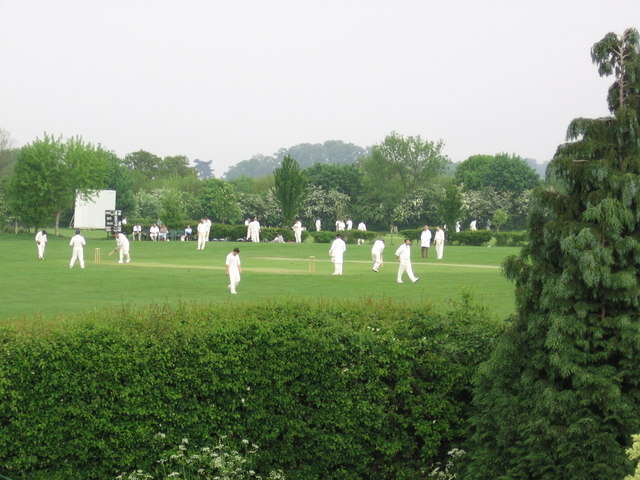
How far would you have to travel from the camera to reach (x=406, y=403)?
9.72m

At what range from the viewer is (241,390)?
9.46m

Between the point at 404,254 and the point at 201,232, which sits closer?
the point at 404,254

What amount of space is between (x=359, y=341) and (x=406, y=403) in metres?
0.93

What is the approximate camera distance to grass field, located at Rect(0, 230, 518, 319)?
22644 mm

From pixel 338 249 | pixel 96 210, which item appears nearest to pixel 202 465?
pixel 338 249

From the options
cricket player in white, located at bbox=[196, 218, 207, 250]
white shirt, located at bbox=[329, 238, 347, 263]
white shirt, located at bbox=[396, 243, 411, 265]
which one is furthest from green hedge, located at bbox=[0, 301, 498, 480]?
cricket player in white, located at bbox=[196, 218, 207, 250]

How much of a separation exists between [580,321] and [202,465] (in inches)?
171

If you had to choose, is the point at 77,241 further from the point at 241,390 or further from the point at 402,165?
the point at 402,165

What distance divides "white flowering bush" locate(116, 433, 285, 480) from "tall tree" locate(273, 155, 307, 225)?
175ft

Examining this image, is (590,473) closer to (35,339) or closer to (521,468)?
(521,468)

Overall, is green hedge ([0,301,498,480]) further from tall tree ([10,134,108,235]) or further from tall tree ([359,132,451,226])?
tall tree ([359,132,451,226])

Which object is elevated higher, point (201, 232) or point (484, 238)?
point (484, 238)

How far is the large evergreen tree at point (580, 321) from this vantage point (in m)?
7.83

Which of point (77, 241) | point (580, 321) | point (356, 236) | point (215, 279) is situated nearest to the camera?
point (580, 321)
